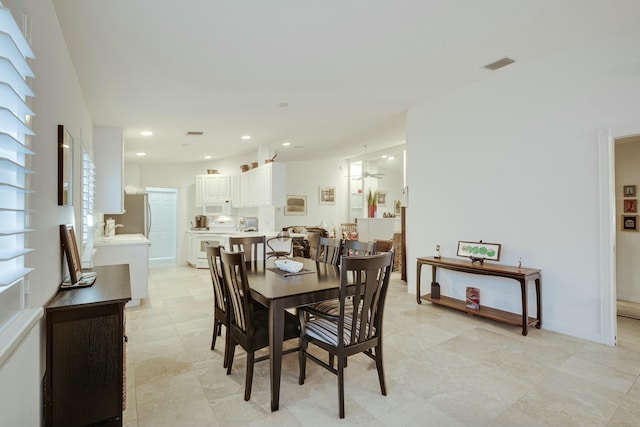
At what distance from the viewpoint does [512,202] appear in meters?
3.71

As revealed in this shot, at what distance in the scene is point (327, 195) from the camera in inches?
364

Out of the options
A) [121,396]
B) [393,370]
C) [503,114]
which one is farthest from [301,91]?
[121,396]

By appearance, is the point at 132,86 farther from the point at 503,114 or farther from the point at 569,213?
the point at 569,213

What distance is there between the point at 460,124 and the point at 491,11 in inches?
72.4

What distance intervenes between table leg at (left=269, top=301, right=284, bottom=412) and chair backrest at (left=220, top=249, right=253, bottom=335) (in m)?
0.24

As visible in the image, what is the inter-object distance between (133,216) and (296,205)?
3787 mm

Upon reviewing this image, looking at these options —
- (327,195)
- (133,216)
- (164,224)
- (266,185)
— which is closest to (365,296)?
(266,185)

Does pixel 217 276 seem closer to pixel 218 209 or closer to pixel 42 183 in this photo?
pixel 42 183

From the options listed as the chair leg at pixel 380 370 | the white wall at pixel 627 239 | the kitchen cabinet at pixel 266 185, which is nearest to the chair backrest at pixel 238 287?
the chair leg at pixel 380 370

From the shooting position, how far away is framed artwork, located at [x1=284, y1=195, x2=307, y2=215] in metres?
8.81

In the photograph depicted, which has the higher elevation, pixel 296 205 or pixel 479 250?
pixel 296 205

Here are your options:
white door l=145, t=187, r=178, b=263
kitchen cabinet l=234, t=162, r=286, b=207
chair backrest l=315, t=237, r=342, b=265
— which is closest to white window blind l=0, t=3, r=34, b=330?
chair backrest l=315, t=237, r=342, b=265

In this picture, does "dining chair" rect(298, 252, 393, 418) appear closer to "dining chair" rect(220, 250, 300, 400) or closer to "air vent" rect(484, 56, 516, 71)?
"dining chair" rect(220, 250, 300, 400)

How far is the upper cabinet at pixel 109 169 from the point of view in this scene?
16.1ft
